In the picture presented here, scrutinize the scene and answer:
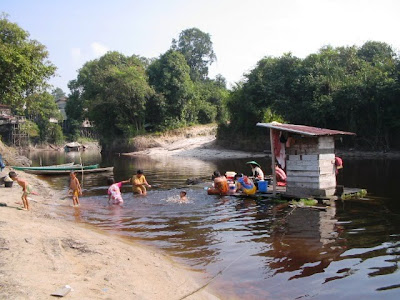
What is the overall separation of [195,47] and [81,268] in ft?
239

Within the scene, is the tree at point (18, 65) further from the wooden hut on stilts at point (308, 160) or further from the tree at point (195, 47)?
the tree at point (195, 47)

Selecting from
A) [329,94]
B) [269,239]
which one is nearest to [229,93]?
[329,94]

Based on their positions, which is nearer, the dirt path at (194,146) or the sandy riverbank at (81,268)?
the sandy riverbank at (81,268)

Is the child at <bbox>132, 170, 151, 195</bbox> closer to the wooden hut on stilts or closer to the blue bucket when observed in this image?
the blue bucket

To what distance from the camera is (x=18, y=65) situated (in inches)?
1024

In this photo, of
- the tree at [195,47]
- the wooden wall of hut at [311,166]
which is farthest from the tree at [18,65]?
the tree at [195,47]

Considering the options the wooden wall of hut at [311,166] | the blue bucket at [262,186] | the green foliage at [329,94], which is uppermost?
the green foliage at [329,94]

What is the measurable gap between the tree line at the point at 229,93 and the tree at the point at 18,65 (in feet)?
0.22

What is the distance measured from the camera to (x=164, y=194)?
59.5ft

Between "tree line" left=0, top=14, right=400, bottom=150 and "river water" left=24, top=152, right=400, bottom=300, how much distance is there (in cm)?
1597

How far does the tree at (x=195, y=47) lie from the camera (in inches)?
2965

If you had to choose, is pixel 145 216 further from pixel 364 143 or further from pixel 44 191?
pixel 364 143

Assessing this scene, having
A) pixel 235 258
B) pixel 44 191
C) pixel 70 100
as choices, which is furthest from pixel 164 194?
pixel 70 100

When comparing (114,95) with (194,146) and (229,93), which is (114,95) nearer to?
(194,146)
